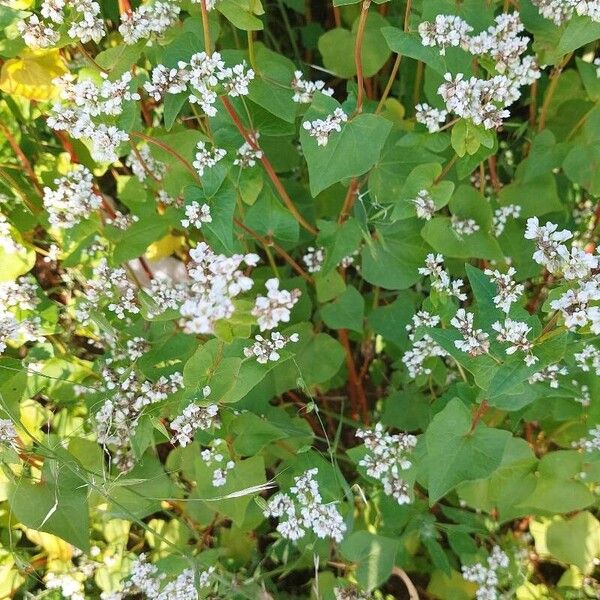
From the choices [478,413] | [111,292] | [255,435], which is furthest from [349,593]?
[111,292]

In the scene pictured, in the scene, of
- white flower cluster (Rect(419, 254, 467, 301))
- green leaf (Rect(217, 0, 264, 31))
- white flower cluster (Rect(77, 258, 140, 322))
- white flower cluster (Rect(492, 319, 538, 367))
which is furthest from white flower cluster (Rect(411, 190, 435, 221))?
white flower cluster (Rect(77, 258, 140, 322))

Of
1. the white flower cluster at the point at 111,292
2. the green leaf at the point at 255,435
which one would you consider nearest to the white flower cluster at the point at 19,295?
the white flower cluster at the point at 111,292

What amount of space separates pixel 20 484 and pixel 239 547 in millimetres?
852

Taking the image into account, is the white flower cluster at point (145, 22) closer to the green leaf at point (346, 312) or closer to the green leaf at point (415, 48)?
the green leaf at point (415, 48)

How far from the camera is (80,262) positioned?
2.21 meters

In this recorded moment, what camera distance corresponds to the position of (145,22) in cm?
170

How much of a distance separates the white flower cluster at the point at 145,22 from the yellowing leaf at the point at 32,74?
0.41 metres

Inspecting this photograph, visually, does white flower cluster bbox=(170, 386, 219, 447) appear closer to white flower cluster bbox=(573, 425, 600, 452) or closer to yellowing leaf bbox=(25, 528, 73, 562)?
yellowing leaf bbox=(25, 528, 73, 562)

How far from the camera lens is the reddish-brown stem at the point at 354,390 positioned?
2.41 m

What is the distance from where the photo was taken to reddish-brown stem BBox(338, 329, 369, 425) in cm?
241

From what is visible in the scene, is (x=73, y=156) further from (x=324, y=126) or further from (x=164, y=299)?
(x=324, y=126)

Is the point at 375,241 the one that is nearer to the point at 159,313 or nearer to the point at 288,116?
the point at 288,116

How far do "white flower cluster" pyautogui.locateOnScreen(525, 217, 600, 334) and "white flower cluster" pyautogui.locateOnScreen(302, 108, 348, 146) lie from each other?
53 centimetres

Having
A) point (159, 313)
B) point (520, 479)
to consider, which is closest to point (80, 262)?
point (159, 313)
